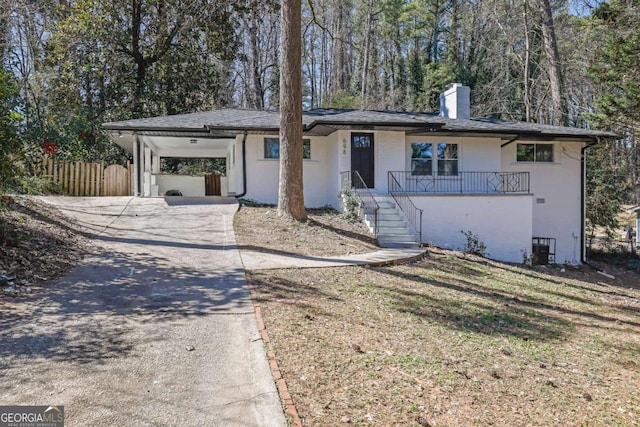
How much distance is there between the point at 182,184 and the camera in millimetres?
21016

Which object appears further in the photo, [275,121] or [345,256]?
[275,121]

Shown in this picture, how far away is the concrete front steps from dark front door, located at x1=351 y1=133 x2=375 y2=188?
172 cm

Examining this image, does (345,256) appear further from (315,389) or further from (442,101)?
(442,101)

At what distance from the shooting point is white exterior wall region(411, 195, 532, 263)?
14.0m

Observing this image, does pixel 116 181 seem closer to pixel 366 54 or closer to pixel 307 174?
pixel 307 174

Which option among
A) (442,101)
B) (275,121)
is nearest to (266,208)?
(275,121)

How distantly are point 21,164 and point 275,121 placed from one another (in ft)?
29.2

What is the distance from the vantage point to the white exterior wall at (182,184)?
792 inches

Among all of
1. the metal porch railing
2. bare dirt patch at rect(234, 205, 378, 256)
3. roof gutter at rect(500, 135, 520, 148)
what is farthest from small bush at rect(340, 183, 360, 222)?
roof gutter at rect(500, 135, 520, 148)

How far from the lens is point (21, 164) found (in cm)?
A: 796

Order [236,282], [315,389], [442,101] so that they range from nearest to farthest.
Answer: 1. [315,389]
2. [236,282]
3. [442,101]

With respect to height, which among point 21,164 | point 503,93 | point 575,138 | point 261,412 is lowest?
point 261,412

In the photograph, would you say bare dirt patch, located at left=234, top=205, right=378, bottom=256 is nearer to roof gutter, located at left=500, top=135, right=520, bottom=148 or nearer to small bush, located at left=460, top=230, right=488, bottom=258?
small bush, located at left=460, top=230, right=488, bottom=258

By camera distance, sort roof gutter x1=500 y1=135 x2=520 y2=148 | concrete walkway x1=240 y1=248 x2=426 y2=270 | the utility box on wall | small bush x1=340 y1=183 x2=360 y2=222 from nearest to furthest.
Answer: concrete walkway x1=240 y1=248 x2=426 y2=270
small bush x1=340 y1=183 x2=360 y2=222
the utility box on wall
roof gutter x1=500 y1=135 x2=520 y2=148
